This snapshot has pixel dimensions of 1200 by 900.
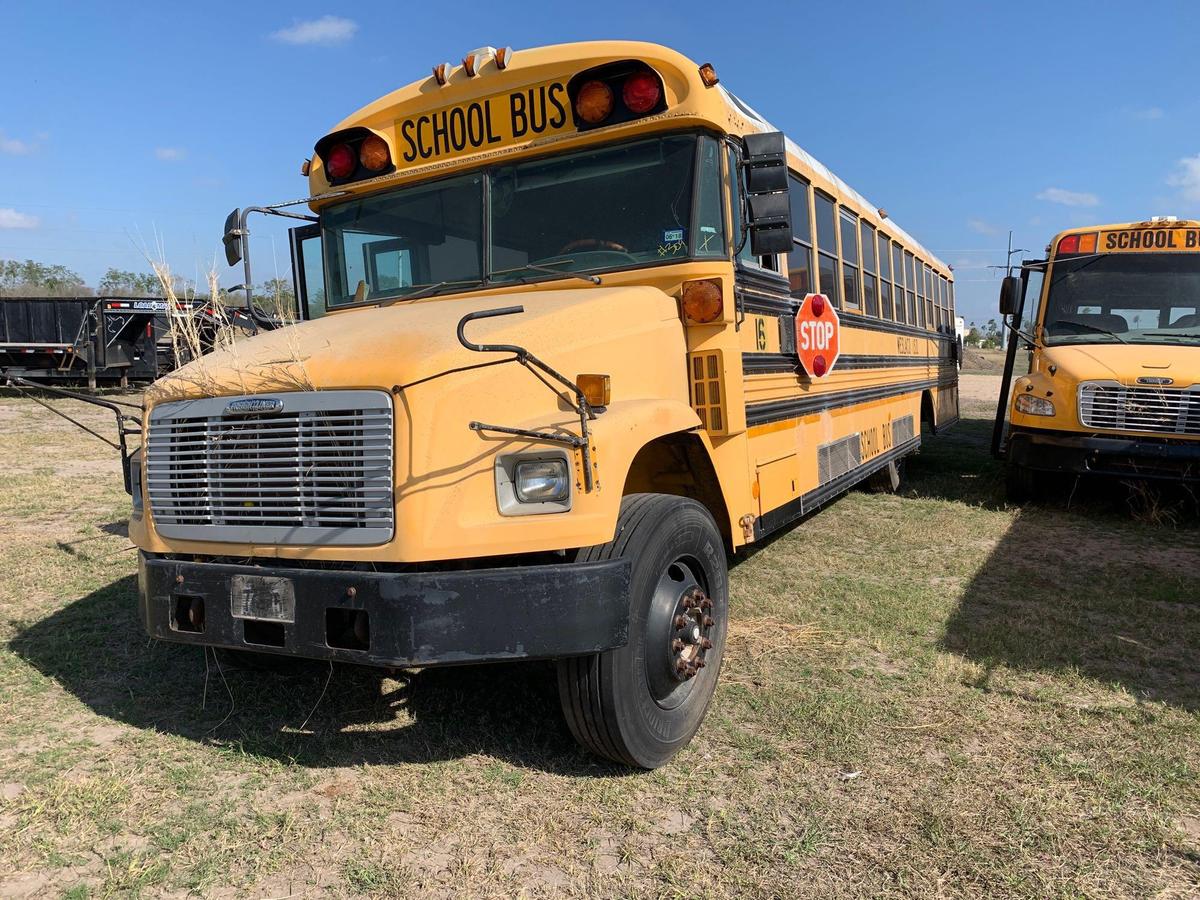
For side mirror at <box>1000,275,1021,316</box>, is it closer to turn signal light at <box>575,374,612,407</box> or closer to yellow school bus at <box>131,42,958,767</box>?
yellow school bus at <box>131,42,958,767</box>

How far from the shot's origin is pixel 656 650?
288cm

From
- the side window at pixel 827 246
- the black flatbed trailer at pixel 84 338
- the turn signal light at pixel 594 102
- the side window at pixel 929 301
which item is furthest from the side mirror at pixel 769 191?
the black flatbed trailer at pixel 84 338

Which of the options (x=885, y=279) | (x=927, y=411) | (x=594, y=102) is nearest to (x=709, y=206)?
(x=594, y=102)

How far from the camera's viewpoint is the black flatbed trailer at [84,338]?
17.0 metres

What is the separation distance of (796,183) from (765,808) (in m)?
3.44

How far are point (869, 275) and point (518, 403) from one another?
470cm

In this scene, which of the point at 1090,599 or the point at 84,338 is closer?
the point at 1090,599

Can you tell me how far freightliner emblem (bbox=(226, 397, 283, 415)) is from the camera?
260cm

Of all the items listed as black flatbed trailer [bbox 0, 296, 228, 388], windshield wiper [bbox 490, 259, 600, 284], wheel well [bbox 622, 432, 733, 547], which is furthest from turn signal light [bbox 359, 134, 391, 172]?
black flatbed trailer [bbox 0, 296, 228, 388]

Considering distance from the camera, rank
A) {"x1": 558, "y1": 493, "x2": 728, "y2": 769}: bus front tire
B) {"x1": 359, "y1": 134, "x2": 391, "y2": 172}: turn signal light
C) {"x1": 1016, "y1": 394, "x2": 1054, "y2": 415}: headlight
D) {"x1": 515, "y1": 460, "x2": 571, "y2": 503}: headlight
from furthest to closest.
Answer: {"x1": 1016, "y1": 394, "x2": 1054, "y2": 415}: headlight → {"x1": 359, "y1": 134, "x2": 391, "y2": 172}: turn signal light → {"x1": 558, "y1": 493, "x2": 728, "y2": 769}: bus front tire → {"x1": 515, "y1": 460, "x2": 571, "y2": 503}: headlight

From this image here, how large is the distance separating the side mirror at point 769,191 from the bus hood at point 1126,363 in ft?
14.8

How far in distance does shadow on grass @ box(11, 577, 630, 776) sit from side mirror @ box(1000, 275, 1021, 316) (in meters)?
6.10

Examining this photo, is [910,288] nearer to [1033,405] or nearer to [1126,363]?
[1033,405]

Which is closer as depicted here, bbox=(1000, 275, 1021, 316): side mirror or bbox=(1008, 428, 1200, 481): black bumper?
bbox=(1008, 428, 1200, 481): black bumper
